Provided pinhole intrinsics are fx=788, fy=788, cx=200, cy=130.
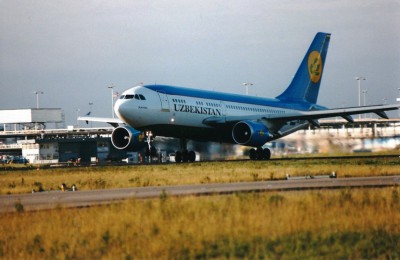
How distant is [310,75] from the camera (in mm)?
71312

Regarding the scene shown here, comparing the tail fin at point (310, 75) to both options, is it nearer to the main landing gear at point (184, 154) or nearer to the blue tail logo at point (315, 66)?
the blue tail logo at point (315, 66)

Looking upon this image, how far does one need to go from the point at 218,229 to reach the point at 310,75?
180 ft

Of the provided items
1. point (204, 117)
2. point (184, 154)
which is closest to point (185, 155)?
point (184, 154)

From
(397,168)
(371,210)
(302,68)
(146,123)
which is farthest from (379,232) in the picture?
(302,68)

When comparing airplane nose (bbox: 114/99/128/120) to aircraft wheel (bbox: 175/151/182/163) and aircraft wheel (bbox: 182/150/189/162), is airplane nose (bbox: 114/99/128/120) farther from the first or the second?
aircraft wheel (bbox: 182/150/189/162)

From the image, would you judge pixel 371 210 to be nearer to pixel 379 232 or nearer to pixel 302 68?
pixel 379 232

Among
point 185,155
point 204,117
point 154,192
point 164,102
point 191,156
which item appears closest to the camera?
point 154,192

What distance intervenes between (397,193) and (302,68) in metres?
47.3

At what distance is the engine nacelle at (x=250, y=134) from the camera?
56.8 meters

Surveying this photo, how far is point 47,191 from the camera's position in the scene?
34500 mm

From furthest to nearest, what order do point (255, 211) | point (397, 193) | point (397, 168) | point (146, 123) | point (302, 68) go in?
1. point (302, 68)
2. point (146, 123)
3. point (397, 168)
4. point (397, 193)
5. point (255, 211)

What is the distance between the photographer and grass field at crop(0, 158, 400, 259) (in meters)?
15.8

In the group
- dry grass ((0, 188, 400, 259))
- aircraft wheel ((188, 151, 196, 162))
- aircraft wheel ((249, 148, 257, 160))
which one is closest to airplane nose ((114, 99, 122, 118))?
aircraft wheel ((188, 151, 196, 162))

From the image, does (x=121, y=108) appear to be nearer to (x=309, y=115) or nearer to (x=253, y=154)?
(x=253, y=154)
